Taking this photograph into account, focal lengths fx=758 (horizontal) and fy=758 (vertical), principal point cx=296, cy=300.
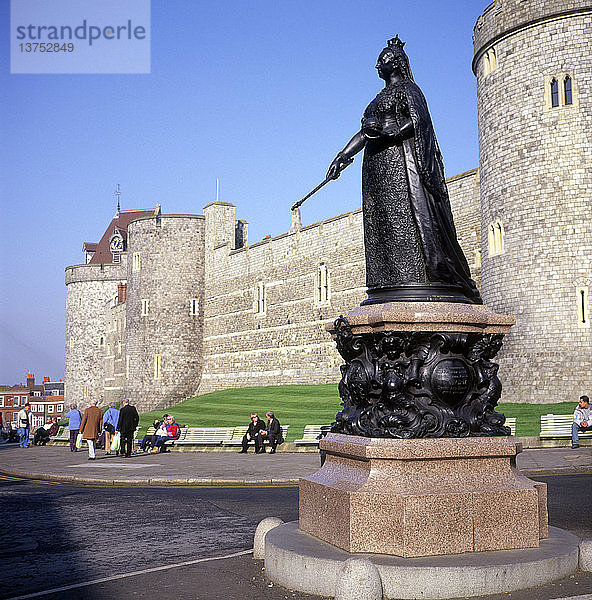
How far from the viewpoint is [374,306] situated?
5.41 m

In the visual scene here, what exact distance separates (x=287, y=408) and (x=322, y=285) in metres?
9.42

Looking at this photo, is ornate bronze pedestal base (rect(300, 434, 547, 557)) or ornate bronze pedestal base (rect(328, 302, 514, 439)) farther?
ornate bronze pedestal base (rect(328, 302, 514, 439))

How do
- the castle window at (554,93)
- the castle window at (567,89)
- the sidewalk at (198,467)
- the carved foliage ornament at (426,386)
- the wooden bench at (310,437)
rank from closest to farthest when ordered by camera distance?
1. the carved foliage ornament at (426,386)
2. the sidewalk at (198,467)
3. the wooden bench at (310,437)
4. the castle window at (567,89)
5. the castle window at (554,93)

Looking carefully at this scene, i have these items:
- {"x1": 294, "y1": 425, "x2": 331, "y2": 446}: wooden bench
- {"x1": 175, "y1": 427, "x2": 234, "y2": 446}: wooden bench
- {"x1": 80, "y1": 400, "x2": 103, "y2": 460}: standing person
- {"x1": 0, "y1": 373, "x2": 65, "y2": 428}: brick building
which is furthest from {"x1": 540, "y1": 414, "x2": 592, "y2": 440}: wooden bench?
{"x1": 0, "y1": 373, "x2": 65, "y2": 428}: brick building

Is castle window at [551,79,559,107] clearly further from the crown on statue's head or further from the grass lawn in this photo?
the crown on statue's head

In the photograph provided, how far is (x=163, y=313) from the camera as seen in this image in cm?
4606

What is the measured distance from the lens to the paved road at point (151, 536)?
190 inches

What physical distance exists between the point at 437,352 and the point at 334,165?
188cm

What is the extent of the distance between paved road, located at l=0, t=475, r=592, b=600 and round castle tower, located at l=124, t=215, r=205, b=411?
34.2m

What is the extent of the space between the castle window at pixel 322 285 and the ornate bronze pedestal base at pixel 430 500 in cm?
3134

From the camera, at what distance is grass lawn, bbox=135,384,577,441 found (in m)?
19.6

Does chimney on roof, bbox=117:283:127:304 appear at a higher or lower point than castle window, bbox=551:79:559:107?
lower

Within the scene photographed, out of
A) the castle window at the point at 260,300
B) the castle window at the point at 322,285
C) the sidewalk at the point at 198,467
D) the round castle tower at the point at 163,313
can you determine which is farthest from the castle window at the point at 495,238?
the round castle tower at the point at 163,313

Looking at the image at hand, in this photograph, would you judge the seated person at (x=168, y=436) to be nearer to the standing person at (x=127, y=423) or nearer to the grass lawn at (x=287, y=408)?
the standing person at (x=127, y=423)
